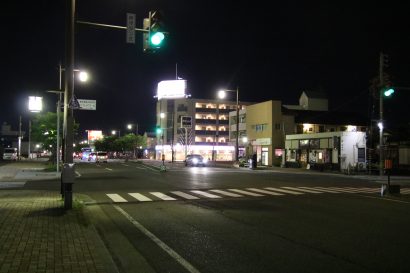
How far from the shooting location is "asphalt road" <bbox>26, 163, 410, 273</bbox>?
24.8 ft

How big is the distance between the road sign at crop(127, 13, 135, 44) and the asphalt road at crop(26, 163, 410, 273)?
17.1 feet

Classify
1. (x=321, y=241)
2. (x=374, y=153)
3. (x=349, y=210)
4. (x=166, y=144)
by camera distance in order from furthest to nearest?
(x=166, y=144) → (x=374, y=153) → (x=349, y=210) → (x=321, y=241)

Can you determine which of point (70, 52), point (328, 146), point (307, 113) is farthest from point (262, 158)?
point (70, 52)

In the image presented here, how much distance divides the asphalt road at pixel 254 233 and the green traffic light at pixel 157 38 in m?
5.03

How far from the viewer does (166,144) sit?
107938 millimetres

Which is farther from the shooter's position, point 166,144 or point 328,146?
point 166,144

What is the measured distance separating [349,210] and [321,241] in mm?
5674

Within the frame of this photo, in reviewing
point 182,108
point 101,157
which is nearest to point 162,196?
point 101,157

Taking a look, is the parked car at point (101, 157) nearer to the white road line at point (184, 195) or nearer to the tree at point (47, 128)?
the tree at point (47, 128)

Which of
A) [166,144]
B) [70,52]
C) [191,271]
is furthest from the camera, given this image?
[166,144]

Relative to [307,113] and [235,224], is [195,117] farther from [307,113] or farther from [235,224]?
[235,224]

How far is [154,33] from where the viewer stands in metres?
12.4

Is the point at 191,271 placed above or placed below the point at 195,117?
below

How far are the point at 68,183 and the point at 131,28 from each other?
486 centimetres
